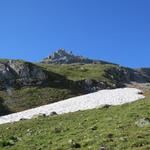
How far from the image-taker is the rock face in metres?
108

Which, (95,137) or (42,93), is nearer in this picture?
(95,137)

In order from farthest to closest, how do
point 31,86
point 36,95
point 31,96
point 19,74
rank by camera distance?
1. point 19,74
2. point 31,86
3. point 36,95
4. point 31,96

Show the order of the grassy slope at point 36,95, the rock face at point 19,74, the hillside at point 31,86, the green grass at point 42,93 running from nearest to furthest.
A: the grassy slope at point 36,95 → the green grass at point 42,93 → the hillside at point 31,86 → the rock face at point 19,74

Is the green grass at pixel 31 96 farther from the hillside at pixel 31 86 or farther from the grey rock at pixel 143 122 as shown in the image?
the grey rock at pixel 143 122

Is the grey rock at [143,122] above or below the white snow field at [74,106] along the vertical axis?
below

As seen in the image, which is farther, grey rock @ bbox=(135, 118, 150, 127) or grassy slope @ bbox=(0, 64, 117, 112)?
grassy slope @ bbox=(0, 64, 117, 112)

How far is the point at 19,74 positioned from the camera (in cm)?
11169

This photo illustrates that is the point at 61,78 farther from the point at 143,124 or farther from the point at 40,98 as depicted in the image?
the point at 143,124

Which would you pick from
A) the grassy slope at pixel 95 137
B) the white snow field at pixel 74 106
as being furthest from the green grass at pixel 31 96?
the grassy slope at pixel 95 137

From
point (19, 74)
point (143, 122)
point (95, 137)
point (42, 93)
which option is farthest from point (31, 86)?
point (95, 137)

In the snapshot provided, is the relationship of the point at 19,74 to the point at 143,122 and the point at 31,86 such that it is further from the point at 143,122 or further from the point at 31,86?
the point at 143,122

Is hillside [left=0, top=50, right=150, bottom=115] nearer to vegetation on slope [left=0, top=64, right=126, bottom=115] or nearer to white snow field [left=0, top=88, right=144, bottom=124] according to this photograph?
vegetation on slope [left=0, top=64, right=126, bottom=115]

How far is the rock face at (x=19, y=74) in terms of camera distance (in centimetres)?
10800

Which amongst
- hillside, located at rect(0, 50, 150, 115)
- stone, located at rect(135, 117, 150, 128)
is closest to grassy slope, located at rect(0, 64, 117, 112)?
hillside, located at rect(0, 50, 150, 115)
